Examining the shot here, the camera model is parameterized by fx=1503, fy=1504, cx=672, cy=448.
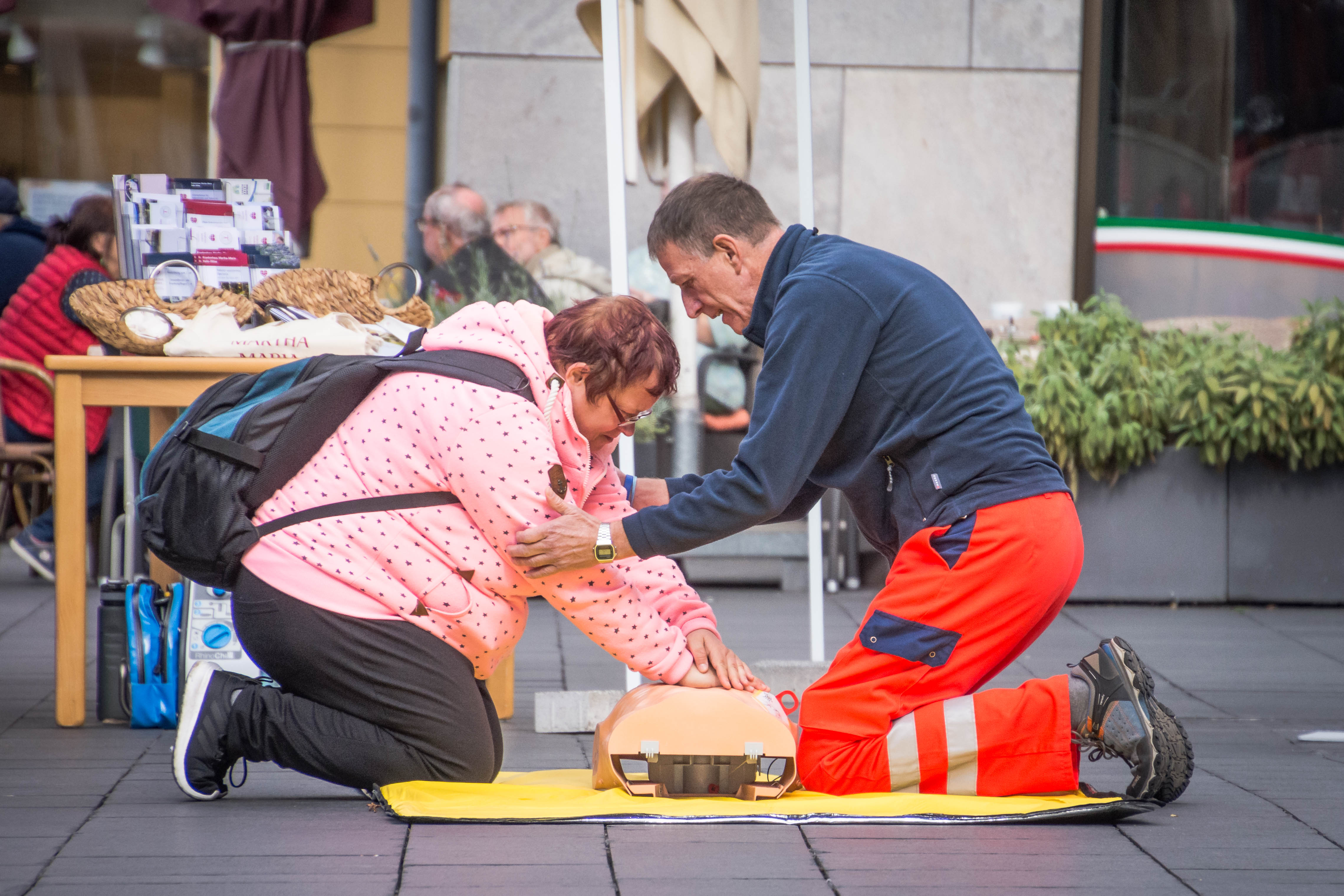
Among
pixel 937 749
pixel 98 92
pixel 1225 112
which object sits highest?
pixel 98 92

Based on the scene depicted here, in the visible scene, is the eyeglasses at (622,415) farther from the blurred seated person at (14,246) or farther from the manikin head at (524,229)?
the blurred seated person at (14,246)

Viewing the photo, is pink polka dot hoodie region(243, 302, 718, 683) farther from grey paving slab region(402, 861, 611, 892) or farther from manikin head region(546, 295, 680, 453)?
grey paving slab region(402, 861, 611, 892)

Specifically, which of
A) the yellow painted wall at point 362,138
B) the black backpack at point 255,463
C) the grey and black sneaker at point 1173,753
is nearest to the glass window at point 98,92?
the yellow painted wall at point 362,138

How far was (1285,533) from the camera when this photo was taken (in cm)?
649

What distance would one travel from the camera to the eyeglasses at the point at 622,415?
9.96 feet

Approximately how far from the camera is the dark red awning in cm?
823

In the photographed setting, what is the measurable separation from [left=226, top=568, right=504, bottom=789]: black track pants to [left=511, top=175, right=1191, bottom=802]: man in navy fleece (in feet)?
1.05

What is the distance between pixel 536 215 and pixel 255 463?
4.78 m

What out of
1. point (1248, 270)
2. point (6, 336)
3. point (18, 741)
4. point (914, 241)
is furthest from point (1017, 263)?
point (18, 741)

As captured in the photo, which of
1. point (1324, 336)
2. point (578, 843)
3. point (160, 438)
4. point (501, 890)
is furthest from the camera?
point (1324, 336)

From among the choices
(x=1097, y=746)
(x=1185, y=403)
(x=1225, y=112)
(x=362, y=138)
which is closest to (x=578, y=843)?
(x=1097, y=746)

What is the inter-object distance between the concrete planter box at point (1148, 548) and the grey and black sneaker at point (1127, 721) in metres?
3.54

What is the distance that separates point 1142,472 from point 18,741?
4.62 m

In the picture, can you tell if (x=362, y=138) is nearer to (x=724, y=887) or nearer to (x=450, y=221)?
(x=450, y=221)
